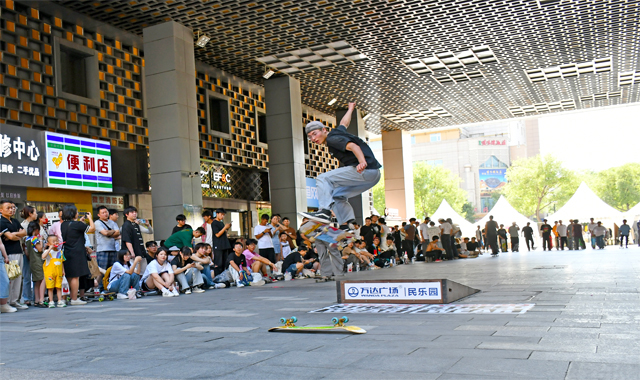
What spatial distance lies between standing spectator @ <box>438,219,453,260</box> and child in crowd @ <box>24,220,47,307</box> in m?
14.7

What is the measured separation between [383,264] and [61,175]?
9130 mm

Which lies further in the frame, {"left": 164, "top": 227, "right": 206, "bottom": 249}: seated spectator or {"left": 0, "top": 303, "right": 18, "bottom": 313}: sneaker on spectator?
{"left": 164, "top": 227, "right": 206, "bottom": 249}: seated spectator

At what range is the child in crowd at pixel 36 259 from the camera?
347 inches

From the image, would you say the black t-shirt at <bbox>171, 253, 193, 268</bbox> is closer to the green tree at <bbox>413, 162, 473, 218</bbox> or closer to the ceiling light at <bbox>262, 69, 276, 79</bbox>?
the ceiling light at <bbox>262, 69, 276, 79</bbox>

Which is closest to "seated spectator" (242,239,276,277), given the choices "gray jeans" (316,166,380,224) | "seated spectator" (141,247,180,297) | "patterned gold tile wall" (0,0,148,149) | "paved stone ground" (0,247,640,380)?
"seated spectator" (141,247,180,297)

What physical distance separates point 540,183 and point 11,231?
2391 inches

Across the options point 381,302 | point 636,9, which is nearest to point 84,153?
point 381,302

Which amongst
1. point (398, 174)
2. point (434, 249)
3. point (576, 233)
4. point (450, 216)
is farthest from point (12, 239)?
point (450, 216)

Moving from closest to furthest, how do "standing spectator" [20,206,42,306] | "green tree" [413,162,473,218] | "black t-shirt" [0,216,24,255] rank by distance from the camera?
"black t-shirt" [0,216,24,255]
"standing spectator" [20,206,42,306]
"green tree" [413,162,473,218]

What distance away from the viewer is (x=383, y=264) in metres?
16.9

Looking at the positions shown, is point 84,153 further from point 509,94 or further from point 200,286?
point 509,94

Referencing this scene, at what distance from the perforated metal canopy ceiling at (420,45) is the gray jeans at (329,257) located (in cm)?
802

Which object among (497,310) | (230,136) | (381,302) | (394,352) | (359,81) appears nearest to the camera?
(394,352)

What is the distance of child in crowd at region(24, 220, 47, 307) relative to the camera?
8.80m
